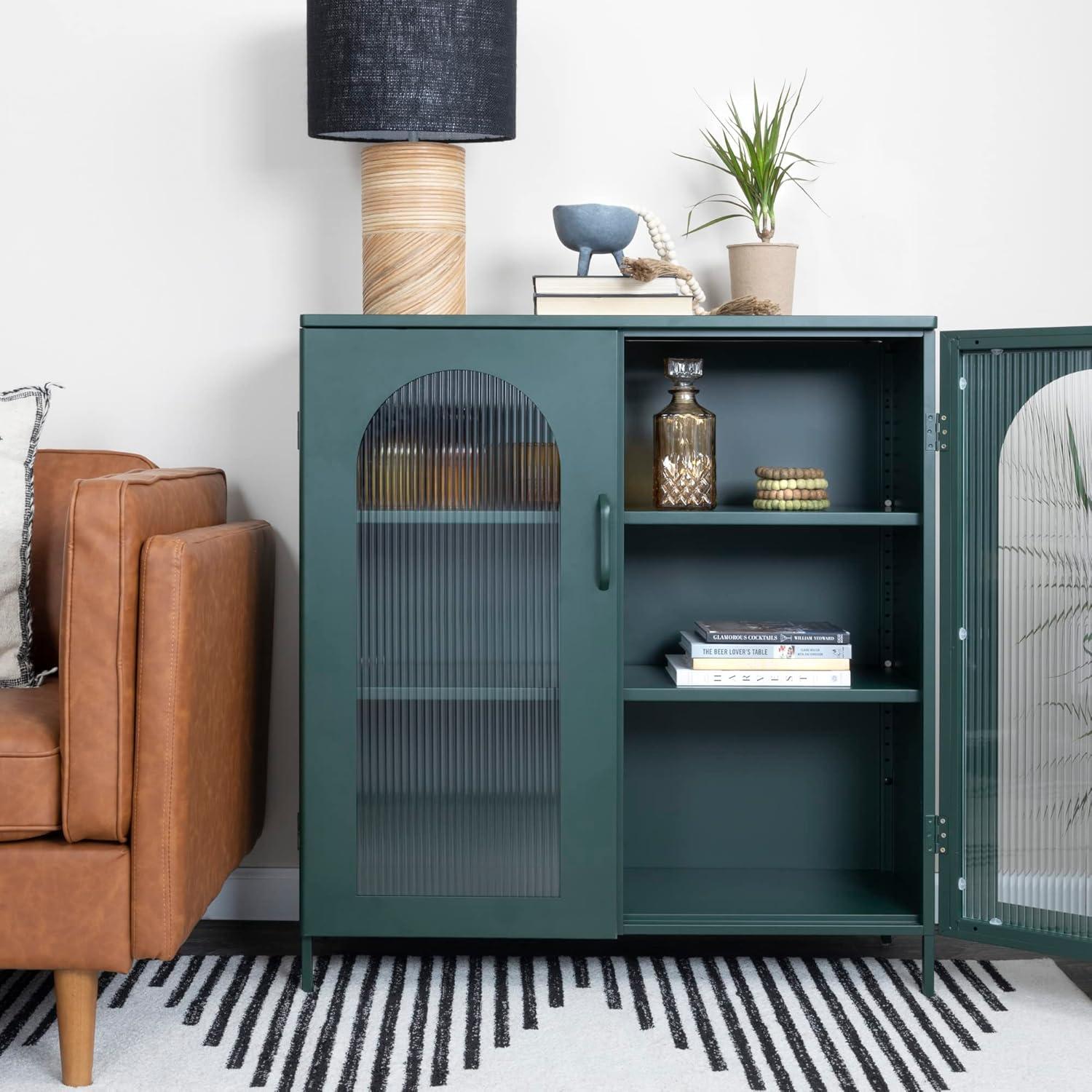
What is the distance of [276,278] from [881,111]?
4.14 ft

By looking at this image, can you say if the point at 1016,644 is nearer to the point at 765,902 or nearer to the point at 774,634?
the point at 774,634

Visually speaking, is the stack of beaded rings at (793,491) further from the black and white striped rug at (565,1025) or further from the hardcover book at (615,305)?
the black and white striped rug at (565,1025)

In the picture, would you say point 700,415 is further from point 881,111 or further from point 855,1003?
point 855,1003

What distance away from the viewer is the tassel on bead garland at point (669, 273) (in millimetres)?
1981

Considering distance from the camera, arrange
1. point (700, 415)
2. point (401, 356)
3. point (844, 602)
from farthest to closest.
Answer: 1. point (844, 602)
2. point (700, 415)
3. point (401, 356)

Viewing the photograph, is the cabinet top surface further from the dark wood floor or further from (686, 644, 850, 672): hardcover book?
the dark wood floor

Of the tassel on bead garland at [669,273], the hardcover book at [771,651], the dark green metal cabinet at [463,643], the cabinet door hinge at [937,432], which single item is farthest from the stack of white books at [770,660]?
the tassel on bead garland at [669,273]

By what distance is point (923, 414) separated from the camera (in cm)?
197

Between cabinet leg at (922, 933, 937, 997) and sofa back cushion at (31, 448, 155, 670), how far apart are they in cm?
158

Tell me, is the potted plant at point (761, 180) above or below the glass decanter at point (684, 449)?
above

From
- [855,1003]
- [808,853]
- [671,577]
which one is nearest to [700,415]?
[671,577]

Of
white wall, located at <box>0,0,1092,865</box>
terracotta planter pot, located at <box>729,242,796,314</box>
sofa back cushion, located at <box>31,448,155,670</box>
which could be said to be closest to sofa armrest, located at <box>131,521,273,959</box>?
sofa back cushion, located at <box>31,448,155,670</box>

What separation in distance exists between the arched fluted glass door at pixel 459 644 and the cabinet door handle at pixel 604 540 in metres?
0.08

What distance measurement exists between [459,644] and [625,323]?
1.99 ft
